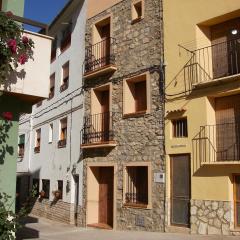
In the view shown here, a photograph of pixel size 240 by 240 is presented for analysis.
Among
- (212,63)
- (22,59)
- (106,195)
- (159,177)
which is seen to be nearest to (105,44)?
(212,63)

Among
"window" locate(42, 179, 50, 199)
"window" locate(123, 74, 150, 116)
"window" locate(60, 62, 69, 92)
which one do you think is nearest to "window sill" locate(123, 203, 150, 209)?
"window" locate(123, 74, 150, 116)

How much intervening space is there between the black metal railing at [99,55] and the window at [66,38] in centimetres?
290

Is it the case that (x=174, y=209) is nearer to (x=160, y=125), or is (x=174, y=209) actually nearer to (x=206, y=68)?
(x=160, y=125)

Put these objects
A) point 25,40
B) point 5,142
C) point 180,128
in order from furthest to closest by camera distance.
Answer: point 180,128
point 5,142
point 25,40

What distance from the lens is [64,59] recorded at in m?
20.7

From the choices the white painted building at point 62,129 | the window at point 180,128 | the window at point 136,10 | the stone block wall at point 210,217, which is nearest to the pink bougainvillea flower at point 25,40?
the window at point 180,128

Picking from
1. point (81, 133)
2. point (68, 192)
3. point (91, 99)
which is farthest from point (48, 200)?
point (91, 99)

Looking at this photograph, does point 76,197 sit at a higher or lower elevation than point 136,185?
lower

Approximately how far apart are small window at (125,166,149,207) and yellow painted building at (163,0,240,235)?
1.50 meters

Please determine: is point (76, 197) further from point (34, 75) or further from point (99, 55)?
point (34, 75)

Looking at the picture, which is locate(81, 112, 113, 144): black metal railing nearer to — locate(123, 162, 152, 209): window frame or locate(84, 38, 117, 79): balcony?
locate(123, 162, 152, 209): window frame

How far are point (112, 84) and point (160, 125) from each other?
129 inches

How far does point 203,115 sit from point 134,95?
12.9 feet

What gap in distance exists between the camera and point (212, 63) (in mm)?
12859
